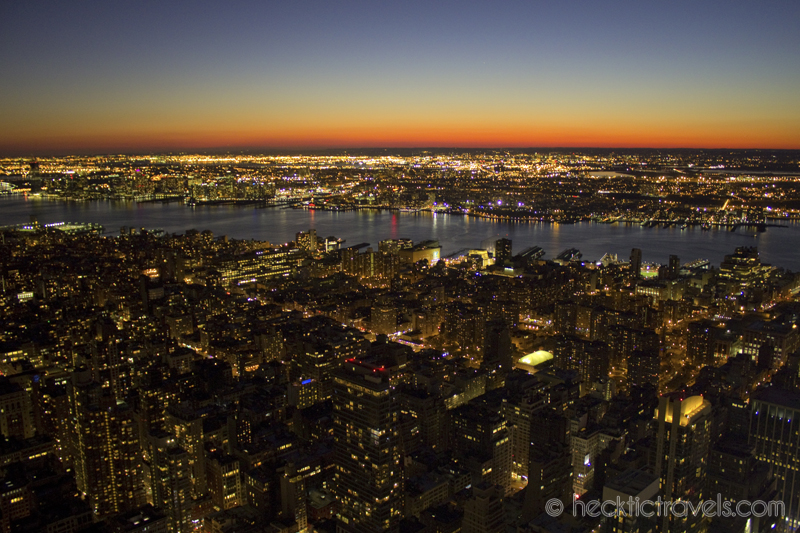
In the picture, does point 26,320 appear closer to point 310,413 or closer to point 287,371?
point 287,371

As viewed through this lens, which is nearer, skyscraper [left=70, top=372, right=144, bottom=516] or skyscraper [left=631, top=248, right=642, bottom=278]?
skyscraper [left=70, top=372, right=144, bottom=516]

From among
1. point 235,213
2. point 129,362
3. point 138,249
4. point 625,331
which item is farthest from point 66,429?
point 235,213

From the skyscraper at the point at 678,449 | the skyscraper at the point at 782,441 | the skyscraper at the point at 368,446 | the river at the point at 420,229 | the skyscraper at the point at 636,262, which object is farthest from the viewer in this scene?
the river at the point at 420,229

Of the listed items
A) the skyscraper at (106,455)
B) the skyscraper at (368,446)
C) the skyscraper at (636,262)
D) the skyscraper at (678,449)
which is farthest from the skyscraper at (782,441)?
the skyscraper at (636,262)

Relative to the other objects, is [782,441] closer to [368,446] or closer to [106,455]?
[368,446]

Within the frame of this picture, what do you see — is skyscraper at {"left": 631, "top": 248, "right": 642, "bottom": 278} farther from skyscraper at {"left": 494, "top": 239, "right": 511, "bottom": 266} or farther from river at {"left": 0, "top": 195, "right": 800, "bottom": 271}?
skyscraper at {"left": 494, "top": 239, "right": 511, "bottom": 266}

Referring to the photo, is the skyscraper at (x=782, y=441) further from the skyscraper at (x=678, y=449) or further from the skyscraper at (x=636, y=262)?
the skyscraper at (x=636, y=262)

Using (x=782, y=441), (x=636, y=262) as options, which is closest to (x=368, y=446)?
(x=782, y=441)

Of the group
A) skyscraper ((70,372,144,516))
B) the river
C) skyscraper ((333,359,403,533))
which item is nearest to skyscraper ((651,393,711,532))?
skyscraper ((333,359,403,533))

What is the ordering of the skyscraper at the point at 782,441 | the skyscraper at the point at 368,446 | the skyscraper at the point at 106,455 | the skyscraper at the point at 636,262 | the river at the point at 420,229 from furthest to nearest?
1. the river at the point at 420,229
2. the skyscraper at the point at 636,262
3. the skyscraper at the point at 106,455
4. the skyscraper at the point at 782,441
5. the skyscraper at the point at 368,446
